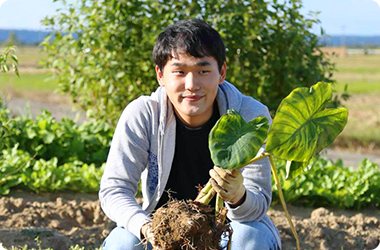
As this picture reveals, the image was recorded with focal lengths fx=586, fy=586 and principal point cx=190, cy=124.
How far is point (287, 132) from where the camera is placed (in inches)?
85.3

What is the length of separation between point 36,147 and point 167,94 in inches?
103

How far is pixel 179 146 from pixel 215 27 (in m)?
2.34

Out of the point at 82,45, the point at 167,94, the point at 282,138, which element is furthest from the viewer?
the point at 82,45

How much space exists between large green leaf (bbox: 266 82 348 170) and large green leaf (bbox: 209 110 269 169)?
0.17ft

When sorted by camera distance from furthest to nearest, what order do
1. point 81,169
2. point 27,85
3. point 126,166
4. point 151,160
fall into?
1. point 27,85
2. point 81,169
3. point 151,160
4. point 126,166

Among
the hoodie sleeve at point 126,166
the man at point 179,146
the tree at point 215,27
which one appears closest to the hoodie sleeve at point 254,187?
the man at point 179,146

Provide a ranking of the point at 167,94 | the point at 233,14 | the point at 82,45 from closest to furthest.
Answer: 1. the point at 167,94
2. the point at 233,14
3. the point at 82,45

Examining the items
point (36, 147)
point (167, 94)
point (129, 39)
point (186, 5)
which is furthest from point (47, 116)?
point (167, 94)

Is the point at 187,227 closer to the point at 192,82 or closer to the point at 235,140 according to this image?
the point at 235,140

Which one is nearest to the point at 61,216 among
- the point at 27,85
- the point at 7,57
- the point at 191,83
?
the point at 7,57

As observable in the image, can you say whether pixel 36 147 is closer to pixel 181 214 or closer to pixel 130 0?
pixel 130 0

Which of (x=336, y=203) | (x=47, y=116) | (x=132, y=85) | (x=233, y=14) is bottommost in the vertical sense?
(x=336, y=203)

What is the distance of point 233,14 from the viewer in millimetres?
4852

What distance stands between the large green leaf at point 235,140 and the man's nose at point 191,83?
33 centimetres
